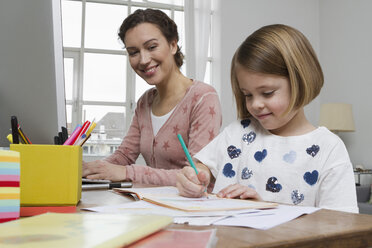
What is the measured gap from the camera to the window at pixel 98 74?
13.5 ft

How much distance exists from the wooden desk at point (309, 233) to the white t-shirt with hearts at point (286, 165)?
44 cm

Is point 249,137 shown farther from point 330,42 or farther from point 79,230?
point 330,42

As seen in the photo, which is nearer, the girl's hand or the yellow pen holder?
the yellow pen holder

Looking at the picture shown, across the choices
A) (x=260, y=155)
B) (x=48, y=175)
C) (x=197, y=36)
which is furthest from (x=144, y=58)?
(x=197, y=36)

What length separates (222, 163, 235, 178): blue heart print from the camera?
112 cm

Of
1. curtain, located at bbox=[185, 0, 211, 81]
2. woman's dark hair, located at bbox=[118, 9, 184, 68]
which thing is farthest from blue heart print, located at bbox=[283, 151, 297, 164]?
curtain, located at bbox=[185, 0, 211, 81]

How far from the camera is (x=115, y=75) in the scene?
13.8 feet

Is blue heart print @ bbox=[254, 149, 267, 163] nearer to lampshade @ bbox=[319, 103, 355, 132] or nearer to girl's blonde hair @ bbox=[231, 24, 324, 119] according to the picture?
girl's blonde hair @ bbox=[231, 24, 324, 119]

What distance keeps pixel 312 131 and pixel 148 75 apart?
2.36 ft

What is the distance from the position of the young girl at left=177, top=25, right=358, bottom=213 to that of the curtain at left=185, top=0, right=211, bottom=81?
3.23 m

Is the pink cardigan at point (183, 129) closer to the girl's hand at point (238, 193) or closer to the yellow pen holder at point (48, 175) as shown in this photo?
the girl's hand at point (238, 193)

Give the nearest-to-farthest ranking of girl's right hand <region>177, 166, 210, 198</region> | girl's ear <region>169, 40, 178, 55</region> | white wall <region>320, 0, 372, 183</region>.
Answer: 1. girl's right hand <region>177, 166, 210, 198</region>
2. girl's ear <region>169, 40, 178, 55</region>
3. white wall <region>320, 0, 372, 183</region>

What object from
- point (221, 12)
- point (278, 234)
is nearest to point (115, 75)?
point (221, 12)

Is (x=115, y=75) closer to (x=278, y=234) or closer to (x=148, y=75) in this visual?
(x=148, y=75)
